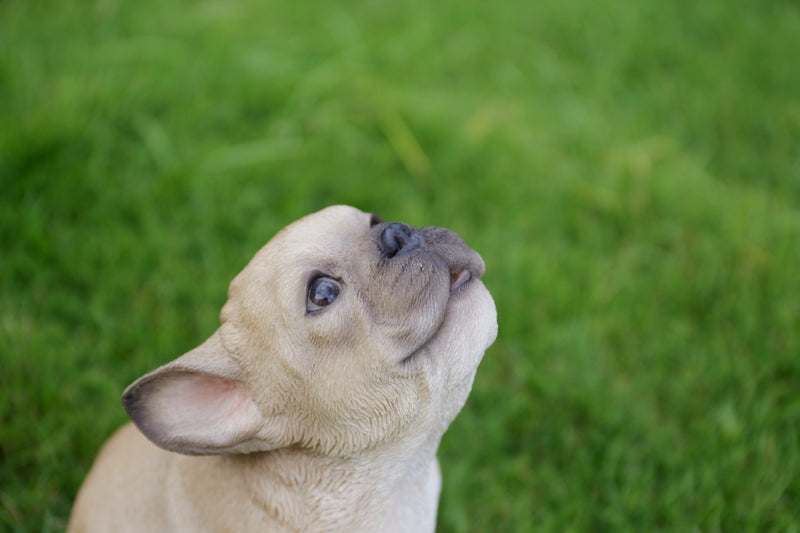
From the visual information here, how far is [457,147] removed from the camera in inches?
209

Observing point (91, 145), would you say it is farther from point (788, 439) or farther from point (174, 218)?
point (788, 439)

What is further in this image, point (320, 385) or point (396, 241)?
point (396, 241)

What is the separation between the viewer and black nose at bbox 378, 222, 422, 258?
2488 millimetres

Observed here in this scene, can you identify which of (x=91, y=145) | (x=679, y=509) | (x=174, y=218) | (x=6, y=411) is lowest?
(x=679, y=509)

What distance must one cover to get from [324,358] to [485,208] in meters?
2.95

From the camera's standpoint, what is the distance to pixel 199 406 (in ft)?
7.88

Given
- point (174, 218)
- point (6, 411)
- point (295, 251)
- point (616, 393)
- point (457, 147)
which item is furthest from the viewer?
point (457, 147)

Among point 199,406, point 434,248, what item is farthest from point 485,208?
point 199,406

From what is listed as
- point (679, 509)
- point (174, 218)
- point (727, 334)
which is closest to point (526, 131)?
point (727, 334)

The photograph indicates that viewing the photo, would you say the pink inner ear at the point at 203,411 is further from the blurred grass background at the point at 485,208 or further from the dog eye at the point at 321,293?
the blurred grass background at the point at 485,208

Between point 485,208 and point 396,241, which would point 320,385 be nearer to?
point 396,241

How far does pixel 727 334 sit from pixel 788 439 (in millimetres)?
781

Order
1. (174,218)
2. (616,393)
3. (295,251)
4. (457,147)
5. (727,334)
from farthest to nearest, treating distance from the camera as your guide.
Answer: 1. (457,147)
2. (174,218)
3. (727,334)
4. (616,393)
5. (295,251)

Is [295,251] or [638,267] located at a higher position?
[295,251]
